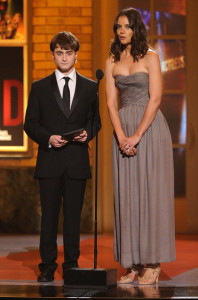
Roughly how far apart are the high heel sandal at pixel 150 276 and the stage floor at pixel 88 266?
49mm

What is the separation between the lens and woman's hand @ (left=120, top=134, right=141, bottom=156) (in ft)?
16.5

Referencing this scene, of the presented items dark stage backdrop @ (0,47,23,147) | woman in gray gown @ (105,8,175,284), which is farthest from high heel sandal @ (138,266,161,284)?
dark stage backdrop @ (0,47,23,147)

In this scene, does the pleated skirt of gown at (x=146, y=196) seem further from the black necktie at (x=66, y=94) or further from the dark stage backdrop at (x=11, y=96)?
the dark stage backdrop at (x=11, y=96)

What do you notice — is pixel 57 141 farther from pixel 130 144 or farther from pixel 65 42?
pixel 65 42

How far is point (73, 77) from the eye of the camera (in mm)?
5309

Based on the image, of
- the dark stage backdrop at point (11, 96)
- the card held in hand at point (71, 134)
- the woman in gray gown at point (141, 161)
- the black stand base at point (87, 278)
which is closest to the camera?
the black stand base at point (87, 278)

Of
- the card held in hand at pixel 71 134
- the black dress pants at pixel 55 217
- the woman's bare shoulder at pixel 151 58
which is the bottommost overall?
the black dress pants at pixel 55 217

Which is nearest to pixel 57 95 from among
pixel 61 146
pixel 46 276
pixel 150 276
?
pixel 61 146

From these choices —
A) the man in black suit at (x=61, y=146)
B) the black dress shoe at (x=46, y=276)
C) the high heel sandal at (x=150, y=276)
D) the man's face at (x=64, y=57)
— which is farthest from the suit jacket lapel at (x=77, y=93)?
the high heel sandal at (x=150, y=276)

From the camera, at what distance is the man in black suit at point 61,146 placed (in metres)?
5.21

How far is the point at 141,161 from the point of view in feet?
16.7

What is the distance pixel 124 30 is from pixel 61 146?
89cm

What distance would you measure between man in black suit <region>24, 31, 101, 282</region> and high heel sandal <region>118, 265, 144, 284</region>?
351mm

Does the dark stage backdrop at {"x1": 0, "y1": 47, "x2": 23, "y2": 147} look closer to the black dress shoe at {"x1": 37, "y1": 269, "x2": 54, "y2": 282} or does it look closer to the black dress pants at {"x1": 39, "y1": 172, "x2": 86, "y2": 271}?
the black dress pants at {"x1": 39, "y1": 172, "x2": 86, "y2": 271}
